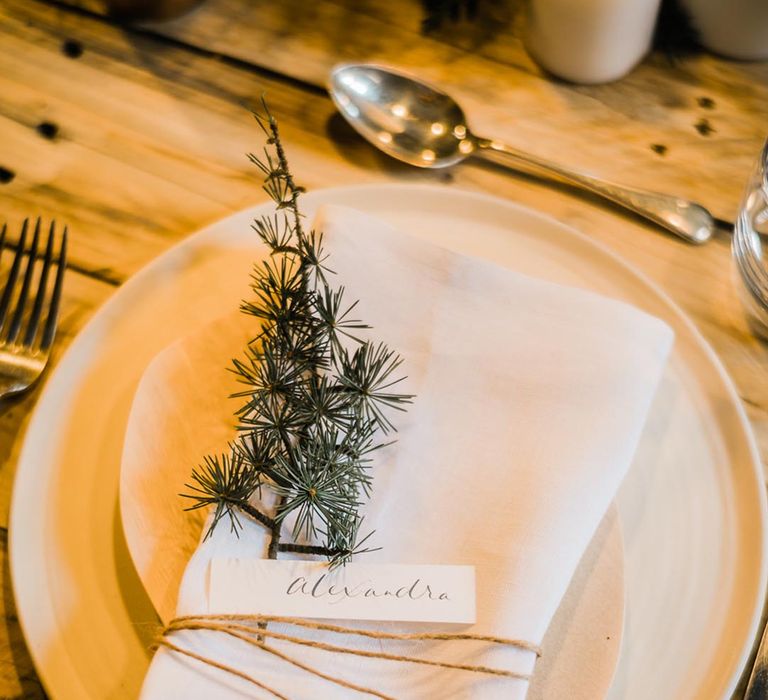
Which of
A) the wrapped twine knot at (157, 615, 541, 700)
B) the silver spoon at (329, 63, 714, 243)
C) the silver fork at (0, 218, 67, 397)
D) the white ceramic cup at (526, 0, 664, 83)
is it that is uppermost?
the white ceramic cup at (526, 0, 664, 83)

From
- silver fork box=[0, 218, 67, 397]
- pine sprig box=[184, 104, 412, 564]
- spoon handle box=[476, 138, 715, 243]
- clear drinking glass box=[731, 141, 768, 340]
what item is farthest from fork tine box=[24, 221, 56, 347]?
clear drinking glass box=[731, 141, 768, 340]

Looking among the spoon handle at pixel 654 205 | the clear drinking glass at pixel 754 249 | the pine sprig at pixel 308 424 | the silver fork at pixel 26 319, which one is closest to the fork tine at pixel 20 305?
the silver fork at pixel 26 319

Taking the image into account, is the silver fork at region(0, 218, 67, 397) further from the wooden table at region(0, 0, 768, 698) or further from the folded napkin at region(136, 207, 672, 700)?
the folded napkin at region(136, 207, 672, 700)

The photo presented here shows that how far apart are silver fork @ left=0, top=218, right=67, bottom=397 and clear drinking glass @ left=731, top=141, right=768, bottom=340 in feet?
1.85

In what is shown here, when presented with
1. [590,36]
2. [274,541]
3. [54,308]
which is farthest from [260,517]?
[590,36]

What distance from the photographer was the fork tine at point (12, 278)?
0.60 m

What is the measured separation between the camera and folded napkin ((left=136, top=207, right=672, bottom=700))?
1.30 feet

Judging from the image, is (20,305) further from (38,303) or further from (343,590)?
(343,590)

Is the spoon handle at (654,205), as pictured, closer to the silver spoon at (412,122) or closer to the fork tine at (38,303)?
the silver spoon at (412,122)

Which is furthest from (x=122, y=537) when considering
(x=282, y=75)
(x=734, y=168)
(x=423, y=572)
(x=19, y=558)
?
(x=734, y=168)

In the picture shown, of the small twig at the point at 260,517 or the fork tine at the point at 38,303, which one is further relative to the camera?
the fork tine at the point at 38,303

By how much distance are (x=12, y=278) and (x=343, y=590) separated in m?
0.39

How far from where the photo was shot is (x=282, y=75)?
76 centimetres

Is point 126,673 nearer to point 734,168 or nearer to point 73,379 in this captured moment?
point 73,379
